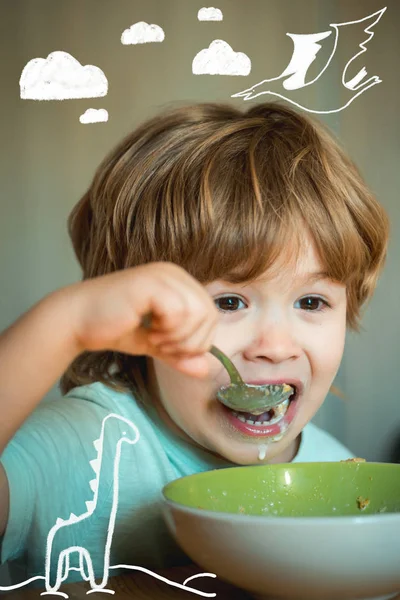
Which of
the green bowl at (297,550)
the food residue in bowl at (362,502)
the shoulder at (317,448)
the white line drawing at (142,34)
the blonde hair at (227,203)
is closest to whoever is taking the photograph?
the green bowl at (297,550)

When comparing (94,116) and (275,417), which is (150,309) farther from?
(94,116)

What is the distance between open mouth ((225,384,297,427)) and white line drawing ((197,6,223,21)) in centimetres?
73

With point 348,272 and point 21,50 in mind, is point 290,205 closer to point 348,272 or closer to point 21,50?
point 348,272

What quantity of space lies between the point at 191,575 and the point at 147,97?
0.89 meters

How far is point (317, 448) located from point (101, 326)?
18.2 inches

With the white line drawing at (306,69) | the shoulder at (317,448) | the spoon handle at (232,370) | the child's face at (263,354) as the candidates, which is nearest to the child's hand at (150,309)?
the spoon handle at (232,370)

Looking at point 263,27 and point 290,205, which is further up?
point 263,27

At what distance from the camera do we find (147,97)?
1.25 metres

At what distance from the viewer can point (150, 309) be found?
435mm

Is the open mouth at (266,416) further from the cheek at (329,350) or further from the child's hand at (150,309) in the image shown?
the child's hand at (150,309)

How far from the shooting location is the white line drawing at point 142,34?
3.99 feet

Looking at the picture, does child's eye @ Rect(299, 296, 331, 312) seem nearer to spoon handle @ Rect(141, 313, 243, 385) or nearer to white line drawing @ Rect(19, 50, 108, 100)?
spoon handle @ Rect(141, 313, 243, 385)

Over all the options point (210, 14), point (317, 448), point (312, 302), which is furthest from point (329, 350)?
point (210, 14)

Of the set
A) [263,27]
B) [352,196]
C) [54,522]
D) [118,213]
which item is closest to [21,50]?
[263,27]
